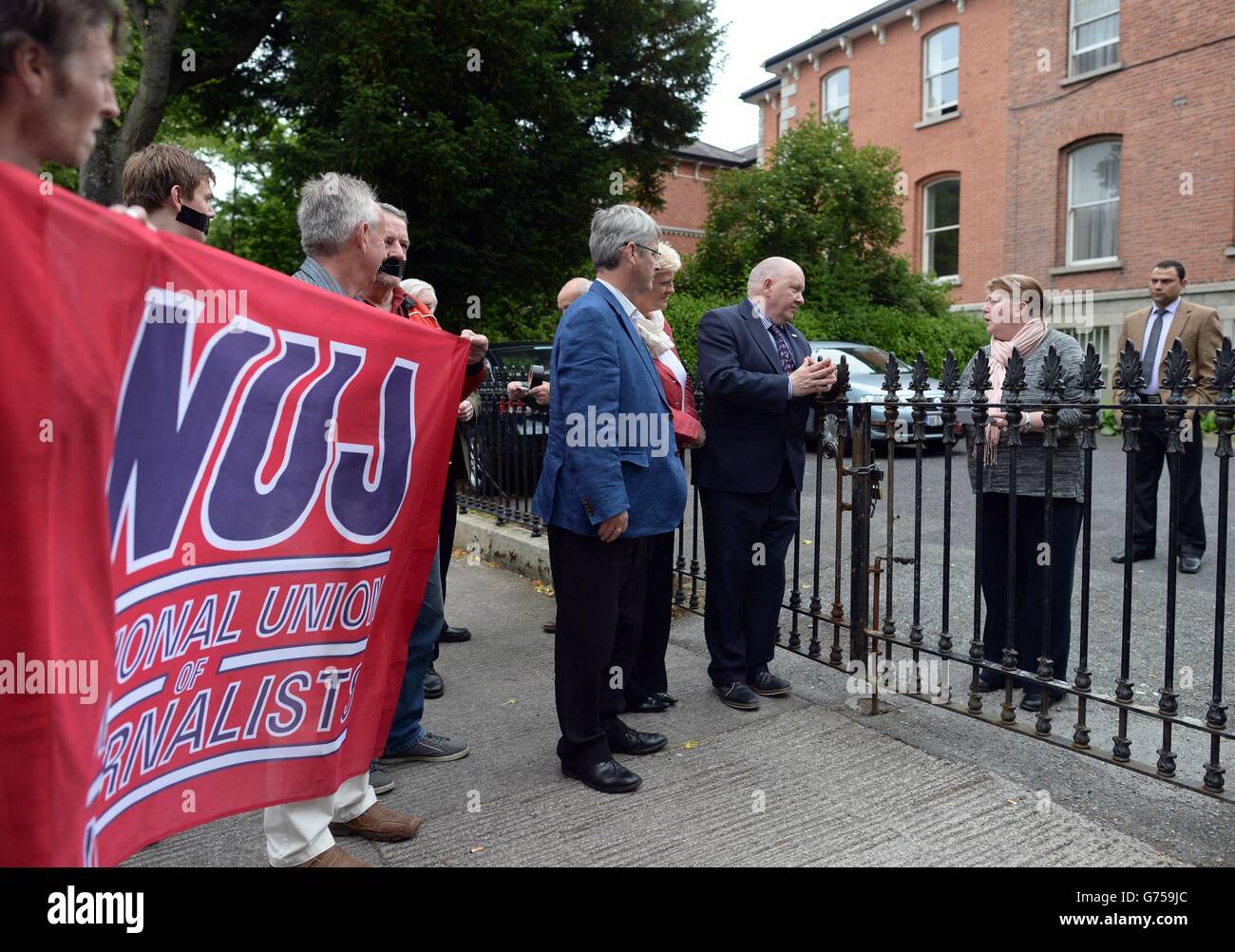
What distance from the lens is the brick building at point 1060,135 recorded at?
17578 mm

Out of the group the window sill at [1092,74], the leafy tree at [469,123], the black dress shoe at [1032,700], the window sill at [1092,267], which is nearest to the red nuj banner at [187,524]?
the black dress shoe at [1032,700]

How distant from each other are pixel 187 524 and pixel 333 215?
123 cm

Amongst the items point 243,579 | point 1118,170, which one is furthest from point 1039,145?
point 243,579

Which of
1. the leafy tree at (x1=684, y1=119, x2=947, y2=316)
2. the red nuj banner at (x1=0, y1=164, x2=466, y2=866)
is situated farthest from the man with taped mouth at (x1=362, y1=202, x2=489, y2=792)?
the leafy tree at (x1=684, y1=119, x2=947, y2=316)

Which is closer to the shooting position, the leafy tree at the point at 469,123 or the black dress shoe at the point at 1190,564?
the black dress shoe at the point at 1190,564

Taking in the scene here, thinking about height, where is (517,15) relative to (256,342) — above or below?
above

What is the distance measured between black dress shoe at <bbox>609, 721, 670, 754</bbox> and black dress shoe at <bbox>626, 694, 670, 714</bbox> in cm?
42

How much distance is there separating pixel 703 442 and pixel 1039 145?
771 inches

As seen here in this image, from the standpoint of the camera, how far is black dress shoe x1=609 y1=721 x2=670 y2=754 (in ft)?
13.0

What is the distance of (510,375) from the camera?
727 centimetres

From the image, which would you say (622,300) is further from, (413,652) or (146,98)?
(146,98)

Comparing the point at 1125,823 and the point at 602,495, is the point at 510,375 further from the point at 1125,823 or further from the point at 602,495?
the point at 1125,823

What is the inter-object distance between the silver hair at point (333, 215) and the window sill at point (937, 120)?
22.7m

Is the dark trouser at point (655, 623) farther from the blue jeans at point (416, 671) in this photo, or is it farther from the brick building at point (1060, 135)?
the brick building at point (1060, 135)
